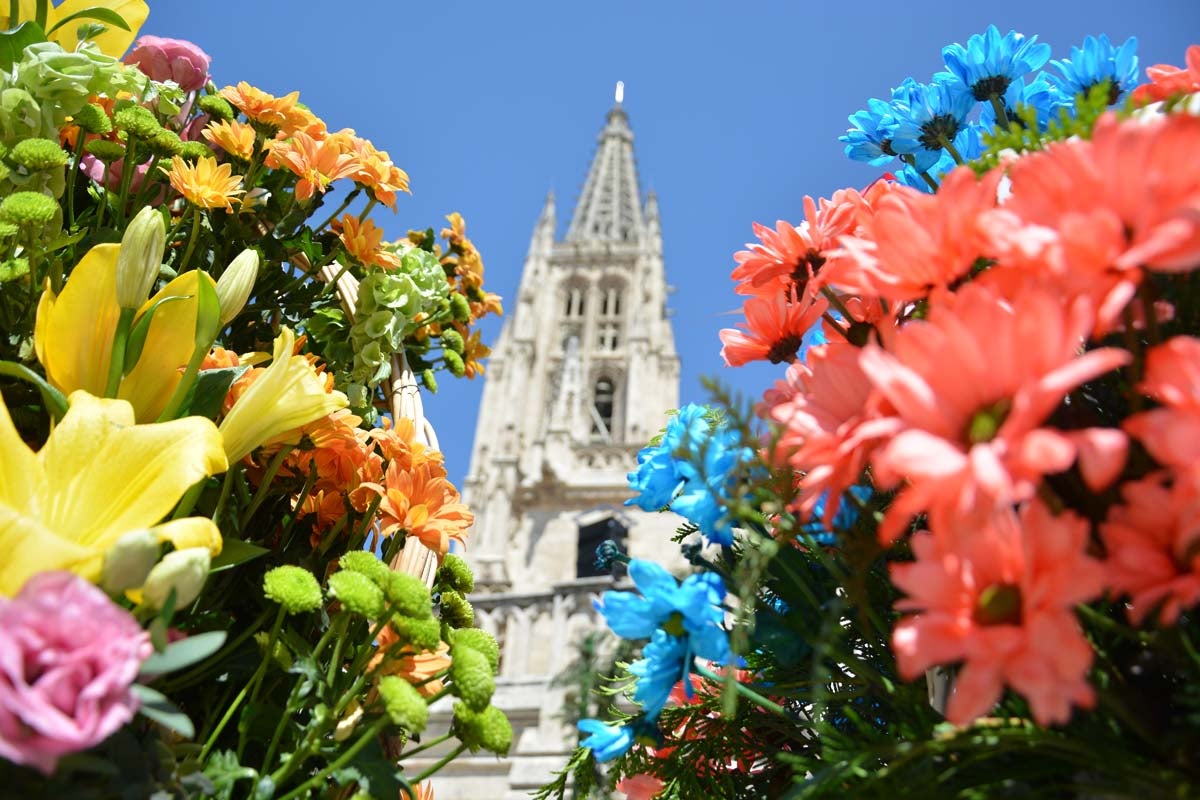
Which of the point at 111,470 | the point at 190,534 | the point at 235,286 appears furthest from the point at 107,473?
the point at 235,286

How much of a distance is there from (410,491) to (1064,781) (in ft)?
2.68

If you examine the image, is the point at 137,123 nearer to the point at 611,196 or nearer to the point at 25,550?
the point at 25,550

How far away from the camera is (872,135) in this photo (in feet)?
5.54

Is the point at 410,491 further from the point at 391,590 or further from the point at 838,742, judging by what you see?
the point at 838,742

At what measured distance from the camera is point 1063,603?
631 mm

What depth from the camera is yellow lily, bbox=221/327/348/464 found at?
1.14 metres

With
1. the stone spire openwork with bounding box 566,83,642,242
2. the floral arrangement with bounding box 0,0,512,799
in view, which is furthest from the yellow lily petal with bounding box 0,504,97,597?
the stone spire openwork with bounding box 566,83,642,242

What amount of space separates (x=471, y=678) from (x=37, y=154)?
92 cm

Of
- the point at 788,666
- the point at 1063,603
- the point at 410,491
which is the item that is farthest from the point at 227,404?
the point at 1063,603

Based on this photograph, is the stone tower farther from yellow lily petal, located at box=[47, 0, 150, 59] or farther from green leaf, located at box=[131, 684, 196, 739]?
green leaf, located at box=[131, 684, 196, 739]

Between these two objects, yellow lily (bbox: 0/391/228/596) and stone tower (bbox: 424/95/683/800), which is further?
stone tower (bbox: 424/95/683/800)

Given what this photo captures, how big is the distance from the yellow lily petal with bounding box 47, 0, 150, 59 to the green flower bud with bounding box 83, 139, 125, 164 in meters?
0.23

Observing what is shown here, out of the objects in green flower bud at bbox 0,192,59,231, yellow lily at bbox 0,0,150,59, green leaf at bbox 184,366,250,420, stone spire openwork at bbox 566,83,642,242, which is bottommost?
green leaf at bbox 184,366,250,420

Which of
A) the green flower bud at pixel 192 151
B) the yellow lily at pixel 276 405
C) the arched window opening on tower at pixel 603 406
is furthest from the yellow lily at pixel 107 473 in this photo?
the arched window opening on tower at pixel 603 406
